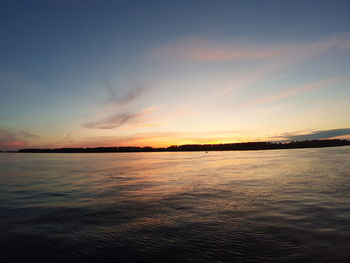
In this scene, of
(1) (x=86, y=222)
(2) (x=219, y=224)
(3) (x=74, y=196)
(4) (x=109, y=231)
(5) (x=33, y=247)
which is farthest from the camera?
(3) (x=74, y=196)

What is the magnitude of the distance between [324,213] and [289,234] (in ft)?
15.7

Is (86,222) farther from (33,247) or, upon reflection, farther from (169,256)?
(169,256)

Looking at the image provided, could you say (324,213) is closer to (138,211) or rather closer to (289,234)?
(289,234)

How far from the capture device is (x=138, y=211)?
534 inches

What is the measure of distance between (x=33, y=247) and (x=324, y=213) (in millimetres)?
14748

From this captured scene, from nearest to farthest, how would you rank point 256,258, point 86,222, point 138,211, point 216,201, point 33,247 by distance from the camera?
1. point 256,258
2. point 33,247
3. point 86,222
4. point 138,211
5. point 216,201

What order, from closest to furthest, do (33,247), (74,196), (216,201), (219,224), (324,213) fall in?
(33,247) → (219,224) → (324,213) → (216,201) → (74,196)

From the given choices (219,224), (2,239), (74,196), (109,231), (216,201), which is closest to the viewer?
(2,239)

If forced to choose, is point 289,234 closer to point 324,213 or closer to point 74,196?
point 324,213

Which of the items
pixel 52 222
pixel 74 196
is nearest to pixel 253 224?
pixel 52 222

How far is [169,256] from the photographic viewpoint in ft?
25.1

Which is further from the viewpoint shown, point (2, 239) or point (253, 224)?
point (253, 224)

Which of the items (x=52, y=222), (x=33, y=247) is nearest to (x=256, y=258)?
(x=33, y=247)

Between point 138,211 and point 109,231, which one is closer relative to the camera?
point 109,231
